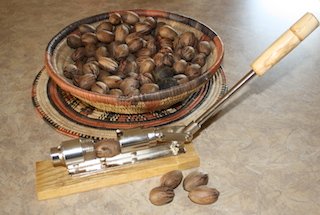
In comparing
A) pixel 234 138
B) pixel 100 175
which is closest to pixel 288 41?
pixel 234 138

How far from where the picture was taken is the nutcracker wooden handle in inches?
22.9

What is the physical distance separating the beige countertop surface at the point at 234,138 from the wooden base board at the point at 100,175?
13 millimetres

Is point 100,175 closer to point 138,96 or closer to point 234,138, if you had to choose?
point 138,96

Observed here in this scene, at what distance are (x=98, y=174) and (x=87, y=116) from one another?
167mm

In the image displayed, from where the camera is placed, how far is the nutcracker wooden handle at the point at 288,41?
58 centimetres

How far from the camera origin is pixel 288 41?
592mm

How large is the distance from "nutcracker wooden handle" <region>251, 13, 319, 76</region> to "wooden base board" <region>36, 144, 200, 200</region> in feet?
0.71

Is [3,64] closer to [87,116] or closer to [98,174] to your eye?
[87,116]

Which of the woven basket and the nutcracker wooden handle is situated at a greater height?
the woven basket

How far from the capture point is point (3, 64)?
40.9 inches

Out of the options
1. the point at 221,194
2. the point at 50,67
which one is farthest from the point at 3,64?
the point at 221,194

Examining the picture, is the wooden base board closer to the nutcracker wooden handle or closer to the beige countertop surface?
the beige countertop surface

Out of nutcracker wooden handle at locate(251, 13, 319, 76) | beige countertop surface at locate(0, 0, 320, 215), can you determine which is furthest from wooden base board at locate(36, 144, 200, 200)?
nutcracker wooden handle at locate(251, 13, 319, 76)

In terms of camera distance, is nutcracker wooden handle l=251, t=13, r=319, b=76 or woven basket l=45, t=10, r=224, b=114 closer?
nutcracker wooden handle l=251, t=13, r=319, b=76
